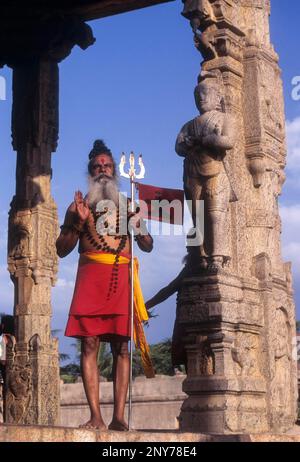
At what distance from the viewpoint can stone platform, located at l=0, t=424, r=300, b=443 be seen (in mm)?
4861

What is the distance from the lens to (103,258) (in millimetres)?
7168

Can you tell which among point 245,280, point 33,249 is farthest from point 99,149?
point 33,249

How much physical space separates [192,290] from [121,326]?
32.2 inches

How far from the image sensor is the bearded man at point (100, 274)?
6945 mm

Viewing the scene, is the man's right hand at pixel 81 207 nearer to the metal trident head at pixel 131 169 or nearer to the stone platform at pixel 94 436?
the metal trident head at pixel 131 169

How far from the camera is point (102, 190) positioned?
724 centimetres

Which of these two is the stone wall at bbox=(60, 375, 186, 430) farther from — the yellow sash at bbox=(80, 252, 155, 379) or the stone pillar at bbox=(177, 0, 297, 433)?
the yellow sash at bbox=(80, 252, 155, 379)

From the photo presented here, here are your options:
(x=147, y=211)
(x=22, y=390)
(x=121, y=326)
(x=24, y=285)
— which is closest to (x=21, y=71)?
(x=24, y=285)

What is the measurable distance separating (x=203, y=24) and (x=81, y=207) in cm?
238

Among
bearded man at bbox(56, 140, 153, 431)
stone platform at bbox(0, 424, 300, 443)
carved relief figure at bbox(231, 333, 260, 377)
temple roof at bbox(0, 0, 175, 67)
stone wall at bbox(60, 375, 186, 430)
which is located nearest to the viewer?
stone platform at bbox(0, 424, 300, 443)

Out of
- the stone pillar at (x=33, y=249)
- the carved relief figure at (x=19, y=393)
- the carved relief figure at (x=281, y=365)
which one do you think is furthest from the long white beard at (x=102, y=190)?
the carved relief figure at (x=19, y=393)

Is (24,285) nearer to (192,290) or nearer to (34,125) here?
(34,125)

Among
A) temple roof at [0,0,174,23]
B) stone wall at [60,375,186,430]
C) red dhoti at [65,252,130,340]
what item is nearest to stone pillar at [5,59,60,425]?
temple roof at [0,0,174,23]

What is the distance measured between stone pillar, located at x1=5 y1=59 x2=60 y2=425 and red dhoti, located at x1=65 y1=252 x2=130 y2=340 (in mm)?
6284
